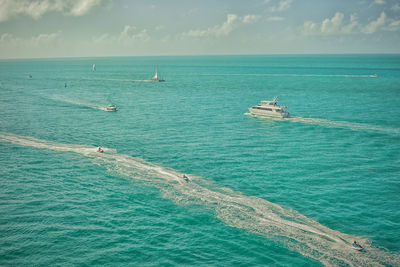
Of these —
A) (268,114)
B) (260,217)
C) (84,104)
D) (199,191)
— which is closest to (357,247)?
(260,217)

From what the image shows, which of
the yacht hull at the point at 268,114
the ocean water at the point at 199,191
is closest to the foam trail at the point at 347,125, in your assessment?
the ocean water at the point at 199,191

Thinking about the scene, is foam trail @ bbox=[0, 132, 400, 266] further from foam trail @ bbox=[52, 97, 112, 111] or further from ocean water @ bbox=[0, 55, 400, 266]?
foam trail @ bbox=[52, 97, 112, 111]

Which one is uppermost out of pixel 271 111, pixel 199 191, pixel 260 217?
pixel 271 111

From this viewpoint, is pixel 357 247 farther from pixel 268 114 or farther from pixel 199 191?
pixel 268 114

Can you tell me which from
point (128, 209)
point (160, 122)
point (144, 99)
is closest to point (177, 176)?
point (128, 209)

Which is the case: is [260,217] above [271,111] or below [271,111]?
below

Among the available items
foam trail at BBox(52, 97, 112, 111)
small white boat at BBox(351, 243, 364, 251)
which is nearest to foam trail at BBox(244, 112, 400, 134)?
small white boat at BBox(351, 243, 364, 251)
